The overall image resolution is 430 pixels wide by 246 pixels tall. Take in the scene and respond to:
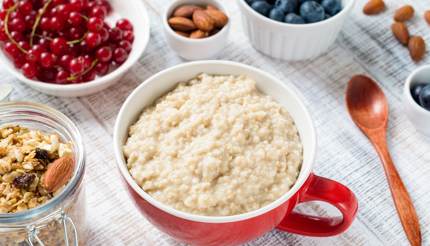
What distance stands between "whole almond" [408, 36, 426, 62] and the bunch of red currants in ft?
2.92

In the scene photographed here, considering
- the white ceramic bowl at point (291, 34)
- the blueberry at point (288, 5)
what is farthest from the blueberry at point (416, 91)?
the blueberry at point (288, 5)

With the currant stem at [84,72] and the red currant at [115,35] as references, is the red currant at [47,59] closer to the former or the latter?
the currant stem at [84,72]

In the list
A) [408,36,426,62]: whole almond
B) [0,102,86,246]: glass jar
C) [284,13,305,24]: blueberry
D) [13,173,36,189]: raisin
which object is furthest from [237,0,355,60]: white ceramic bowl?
[13,173,36,189]: raisin

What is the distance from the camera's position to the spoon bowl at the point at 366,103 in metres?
1.68

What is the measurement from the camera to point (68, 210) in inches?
50.7

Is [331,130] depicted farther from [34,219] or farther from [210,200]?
[34,219]

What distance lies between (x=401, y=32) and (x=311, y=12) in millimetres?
352

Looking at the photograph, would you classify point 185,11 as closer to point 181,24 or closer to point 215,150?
point 181,24

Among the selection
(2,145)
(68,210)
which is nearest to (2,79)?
(2,145)

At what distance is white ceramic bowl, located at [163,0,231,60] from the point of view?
1.76 m

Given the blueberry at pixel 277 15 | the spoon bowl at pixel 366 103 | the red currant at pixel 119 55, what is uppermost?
the blueberry at pixel 277 15

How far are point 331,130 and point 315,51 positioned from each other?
0.28 m

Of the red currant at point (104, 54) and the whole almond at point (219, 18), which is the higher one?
the whole almond at point (219, 18)

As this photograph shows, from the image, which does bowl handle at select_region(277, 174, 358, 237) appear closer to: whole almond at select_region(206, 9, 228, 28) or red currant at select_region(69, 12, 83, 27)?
whole almond at select_region(206, 9, 228, 28)
